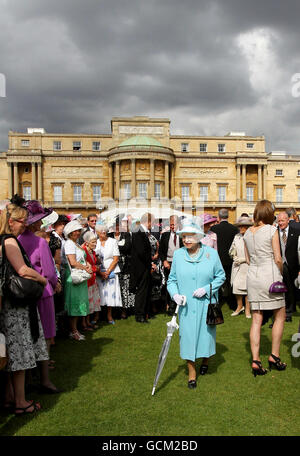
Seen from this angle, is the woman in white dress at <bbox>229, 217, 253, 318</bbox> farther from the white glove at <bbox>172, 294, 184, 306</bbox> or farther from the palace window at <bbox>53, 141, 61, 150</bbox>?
the palace window at <bbox>53, 141, 61, 150</bbox>

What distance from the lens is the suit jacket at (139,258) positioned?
878 centimetres

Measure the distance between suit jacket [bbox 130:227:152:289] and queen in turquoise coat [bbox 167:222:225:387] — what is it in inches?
153

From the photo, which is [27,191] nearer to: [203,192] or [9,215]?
[203,192]

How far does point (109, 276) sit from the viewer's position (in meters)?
8.74

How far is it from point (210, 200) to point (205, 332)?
45151 mm

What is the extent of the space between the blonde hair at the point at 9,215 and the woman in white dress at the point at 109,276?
14.9ft

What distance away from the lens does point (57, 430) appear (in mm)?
3803

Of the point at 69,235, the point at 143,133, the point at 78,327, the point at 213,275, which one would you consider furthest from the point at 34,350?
the point at 143,133

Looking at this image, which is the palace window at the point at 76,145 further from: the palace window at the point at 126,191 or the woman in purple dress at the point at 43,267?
the woman in purple dress at the point at 43,267

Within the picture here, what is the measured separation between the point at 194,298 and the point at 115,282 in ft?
13.9

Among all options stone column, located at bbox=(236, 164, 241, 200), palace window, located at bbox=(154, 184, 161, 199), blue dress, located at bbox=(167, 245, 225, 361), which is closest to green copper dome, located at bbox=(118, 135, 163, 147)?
palace window, located at bbox=(154, 184, 161, 199)

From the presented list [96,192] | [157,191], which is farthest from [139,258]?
[96,192]

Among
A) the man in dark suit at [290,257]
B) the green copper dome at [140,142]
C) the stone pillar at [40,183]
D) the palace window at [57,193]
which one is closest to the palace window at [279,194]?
the green copper dome at [140,142]

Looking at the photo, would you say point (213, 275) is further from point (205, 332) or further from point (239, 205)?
point (239, 205)
